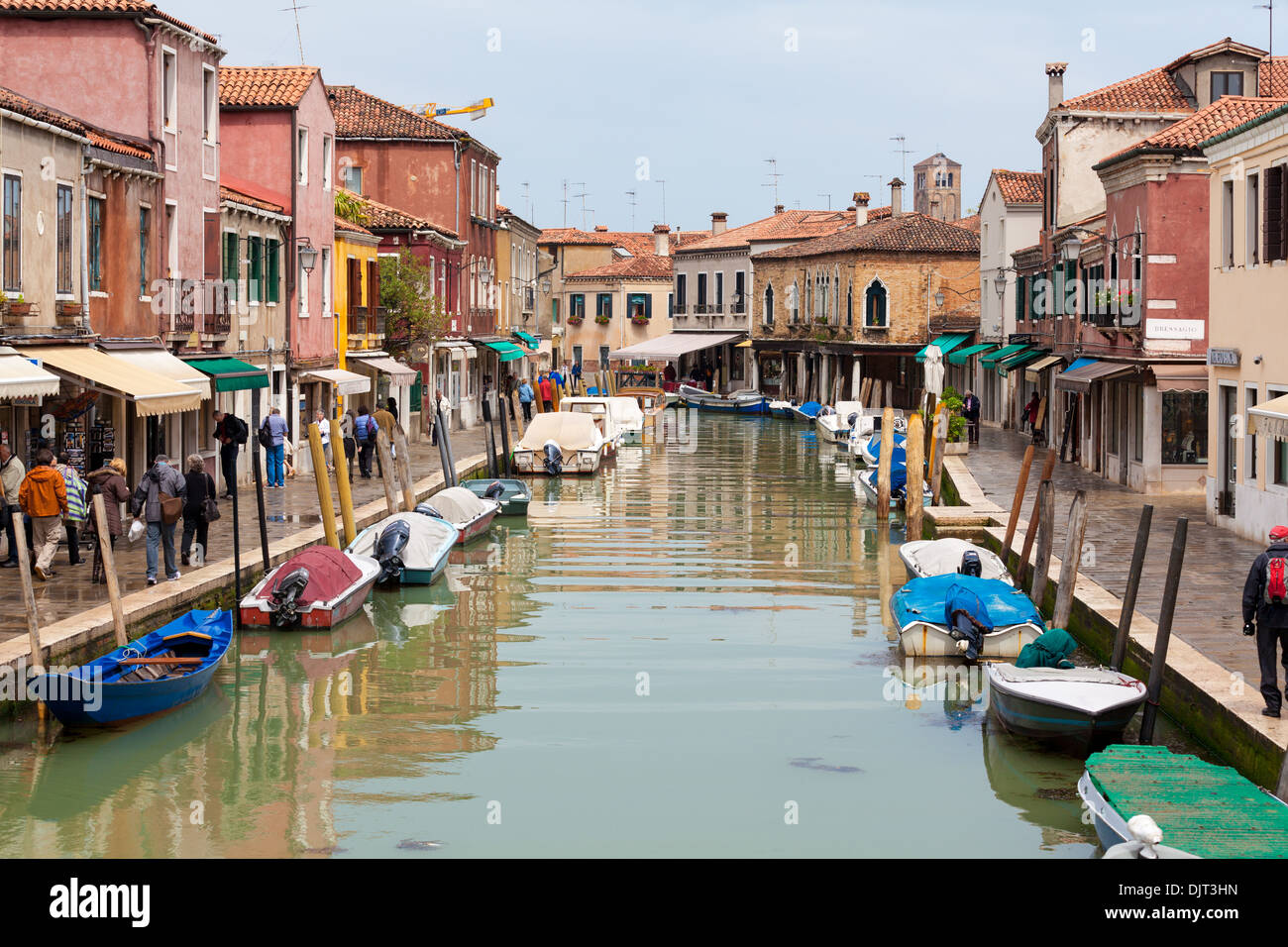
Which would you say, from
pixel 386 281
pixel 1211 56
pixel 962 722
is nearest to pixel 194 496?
pixel 962 722

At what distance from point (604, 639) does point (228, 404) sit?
41.7 feet

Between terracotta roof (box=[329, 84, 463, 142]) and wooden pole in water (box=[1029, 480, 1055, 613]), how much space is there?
31.6 m

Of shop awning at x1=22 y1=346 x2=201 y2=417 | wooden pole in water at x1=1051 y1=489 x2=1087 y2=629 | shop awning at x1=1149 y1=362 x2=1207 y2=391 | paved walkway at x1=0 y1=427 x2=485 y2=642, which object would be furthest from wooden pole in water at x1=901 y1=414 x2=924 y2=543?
shop awning at x1=22 y1=346 x2=201 y2=417

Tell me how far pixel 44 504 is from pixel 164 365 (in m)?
6.11

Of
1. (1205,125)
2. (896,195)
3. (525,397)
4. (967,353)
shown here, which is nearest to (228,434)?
(1205,125)

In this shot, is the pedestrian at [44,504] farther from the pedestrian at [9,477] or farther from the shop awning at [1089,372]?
the shop awning at [1089,372]

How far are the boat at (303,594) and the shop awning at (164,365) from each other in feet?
13.5

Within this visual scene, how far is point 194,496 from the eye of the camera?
1920 centimetres

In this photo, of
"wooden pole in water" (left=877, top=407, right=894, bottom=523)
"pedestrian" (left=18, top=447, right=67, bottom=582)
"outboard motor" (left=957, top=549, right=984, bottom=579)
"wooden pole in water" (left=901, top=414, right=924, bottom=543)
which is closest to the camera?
"pedestrian" (left=18, top=447, right=67, bottom=582)

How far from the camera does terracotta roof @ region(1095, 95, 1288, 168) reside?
25891 mm

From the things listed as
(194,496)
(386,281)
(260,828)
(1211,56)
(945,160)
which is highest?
(945,160)

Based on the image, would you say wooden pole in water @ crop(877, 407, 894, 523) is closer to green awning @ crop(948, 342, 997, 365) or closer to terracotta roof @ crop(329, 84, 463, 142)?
green awning @ crop(948, 342, 997, 365)

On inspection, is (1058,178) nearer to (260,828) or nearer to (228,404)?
(228,404)
